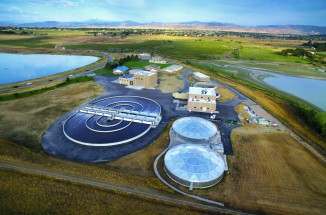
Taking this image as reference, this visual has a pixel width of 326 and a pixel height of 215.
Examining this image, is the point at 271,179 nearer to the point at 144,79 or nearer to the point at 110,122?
the point at 110,122

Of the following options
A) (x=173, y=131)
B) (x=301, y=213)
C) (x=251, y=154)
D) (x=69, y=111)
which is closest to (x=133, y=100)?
(x=69, y=111)

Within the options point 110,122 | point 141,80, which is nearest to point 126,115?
point 110,122

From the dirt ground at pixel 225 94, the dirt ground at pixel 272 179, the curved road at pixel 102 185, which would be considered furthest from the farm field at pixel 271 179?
the dirt ground at pixel 225 94

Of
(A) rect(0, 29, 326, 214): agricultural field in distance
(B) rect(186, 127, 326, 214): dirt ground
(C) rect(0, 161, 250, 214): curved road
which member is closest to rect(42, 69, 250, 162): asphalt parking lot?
(A) rect(0, 29, 326, 214): agricultural field in distance

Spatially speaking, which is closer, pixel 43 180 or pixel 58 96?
pixel 43 180

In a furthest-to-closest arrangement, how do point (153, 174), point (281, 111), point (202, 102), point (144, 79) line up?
point (144, 79) < point (281, 111) < point (202, 102) < point (153, 174)

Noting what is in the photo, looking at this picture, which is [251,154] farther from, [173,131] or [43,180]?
[43,180]
